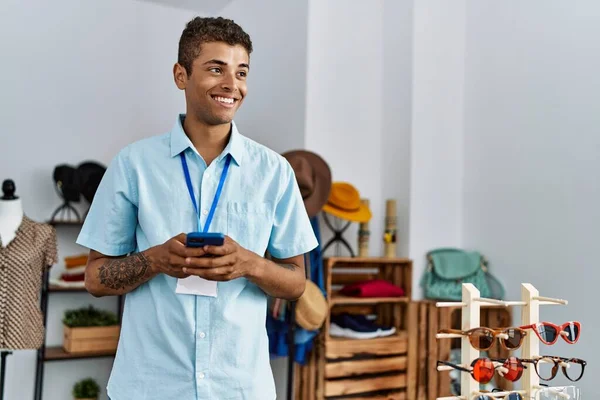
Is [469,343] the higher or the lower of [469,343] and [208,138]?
the lower

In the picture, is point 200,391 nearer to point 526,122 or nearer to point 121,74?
point 526,122

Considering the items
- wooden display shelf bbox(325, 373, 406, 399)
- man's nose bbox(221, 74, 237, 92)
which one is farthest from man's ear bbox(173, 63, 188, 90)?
wooden display shelf bbox(325, 373, 406, 399)

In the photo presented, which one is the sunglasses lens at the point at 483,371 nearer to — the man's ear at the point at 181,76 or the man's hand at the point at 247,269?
the man's hand at the point at 247,269

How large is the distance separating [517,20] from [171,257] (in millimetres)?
3225

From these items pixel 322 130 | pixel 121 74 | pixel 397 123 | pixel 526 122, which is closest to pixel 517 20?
pixel 526 122

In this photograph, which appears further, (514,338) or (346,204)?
(346,204)

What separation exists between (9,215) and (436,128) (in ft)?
8.44

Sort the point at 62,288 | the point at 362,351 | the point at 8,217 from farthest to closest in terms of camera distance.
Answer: the point at 62,288
the point at 362,351
the point at 8,217

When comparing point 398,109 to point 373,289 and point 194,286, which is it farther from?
point 194,286

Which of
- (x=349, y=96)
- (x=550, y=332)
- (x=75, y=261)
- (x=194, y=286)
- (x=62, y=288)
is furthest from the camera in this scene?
(x=75, y=261)

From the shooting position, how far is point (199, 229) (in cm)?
137

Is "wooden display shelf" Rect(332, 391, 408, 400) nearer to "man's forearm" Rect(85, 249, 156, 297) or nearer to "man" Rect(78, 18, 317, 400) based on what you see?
"man" Rect(78, 18, 317, 400)

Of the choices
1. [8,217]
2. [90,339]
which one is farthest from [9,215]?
[90,339]

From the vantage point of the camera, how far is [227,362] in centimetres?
135
